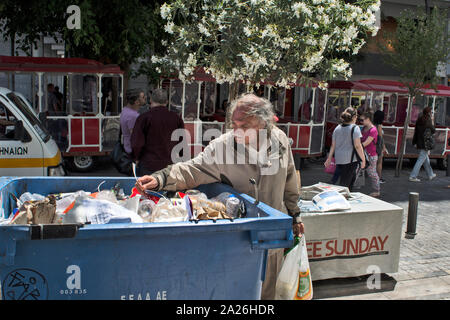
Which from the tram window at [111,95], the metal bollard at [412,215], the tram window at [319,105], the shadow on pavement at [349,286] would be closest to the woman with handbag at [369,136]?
the metal bollard at [412,215]

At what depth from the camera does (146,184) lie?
3.14m

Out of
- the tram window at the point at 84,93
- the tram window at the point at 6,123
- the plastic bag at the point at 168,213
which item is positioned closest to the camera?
the plastic bag at the point at 168,213

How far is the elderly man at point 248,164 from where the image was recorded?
3258 mm

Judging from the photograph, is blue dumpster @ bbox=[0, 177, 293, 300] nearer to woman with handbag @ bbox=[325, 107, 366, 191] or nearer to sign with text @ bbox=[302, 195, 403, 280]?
sign with text @ bbox=[302, 195, 403, 280]

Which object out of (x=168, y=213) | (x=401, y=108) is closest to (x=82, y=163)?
(x=168, y=213)

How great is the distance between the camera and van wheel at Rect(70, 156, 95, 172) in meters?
11.3

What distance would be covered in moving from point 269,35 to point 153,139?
68.9 inches

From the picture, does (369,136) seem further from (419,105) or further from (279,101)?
(419,105)

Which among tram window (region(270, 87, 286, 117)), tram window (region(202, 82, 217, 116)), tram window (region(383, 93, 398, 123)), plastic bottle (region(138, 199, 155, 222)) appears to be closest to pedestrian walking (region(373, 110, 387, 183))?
tram window (region(270, 87, 286, 117))

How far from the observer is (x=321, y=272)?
487cm

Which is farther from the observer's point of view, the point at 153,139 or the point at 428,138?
the point at 428,138

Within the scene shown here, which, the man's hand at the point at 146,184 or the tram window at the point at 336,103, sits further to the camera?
the tram window at the point at 336,103

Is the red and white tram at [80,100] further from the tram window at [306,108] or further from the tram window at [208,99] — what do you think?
the tram window at [306,108]

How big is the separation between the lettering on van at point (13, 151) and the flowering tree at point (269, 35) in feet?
6.92
